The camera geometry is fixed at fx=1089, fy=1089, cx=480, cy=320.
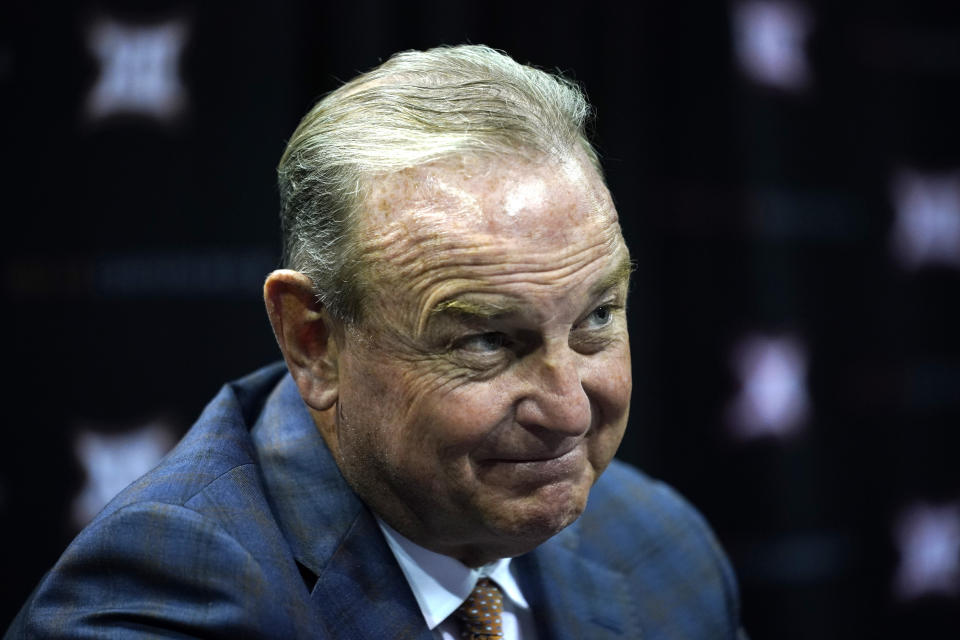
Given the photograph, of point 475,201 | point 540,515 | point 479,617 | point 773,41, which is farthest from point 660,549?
point 773,41

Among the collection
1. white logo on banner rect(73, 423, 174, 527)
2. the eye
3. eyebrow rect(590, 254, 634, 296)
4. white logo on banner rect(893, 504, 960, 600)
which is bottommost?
white logo on banner rect(893, 504, 960, 600)

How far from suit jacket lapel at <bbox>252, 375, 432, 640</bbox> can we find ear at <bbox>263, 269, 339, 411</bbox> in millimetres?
107

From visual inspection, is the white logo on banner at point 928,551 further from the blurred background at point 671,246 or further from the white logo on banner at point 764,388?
the white logo on banner at point 764,388

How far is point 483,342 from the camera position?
146 centimetres

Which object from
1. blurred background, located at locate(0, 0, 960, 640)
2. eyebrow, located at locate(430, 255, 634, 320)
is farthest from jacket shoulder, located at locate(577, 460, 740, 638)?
blurred background, located at locate(0, 0, 960, 640)

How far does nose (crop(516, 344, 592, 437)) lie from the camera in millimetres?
1453

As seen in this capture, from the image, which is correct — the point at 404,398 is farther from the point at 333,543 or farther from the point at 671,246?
the point at 671,246

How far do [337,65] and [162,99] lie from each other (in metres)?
0.44

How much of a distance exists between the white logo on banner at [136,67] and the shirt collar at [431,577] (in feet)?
4.50

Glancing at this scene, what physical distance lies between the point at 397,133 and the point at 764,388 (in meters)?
2.13

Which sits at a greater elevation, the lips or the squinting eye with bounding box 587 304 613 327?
the squinting eye with bounding box 587 304 613 327

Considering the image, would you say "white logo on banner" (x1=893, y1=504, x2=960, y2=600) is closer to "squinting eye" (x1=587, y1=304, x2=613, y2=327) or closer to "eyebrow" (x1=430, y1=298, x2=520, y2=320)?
"squinting eye" (x1=587, y1=304, x2=613, y2=327)

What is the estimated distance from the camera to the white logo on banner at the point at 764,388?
3.30 m

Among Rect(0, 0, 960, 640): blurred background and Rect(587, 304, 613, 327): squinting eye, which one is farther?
Rect(0, 0, 960, 640): blurred background
